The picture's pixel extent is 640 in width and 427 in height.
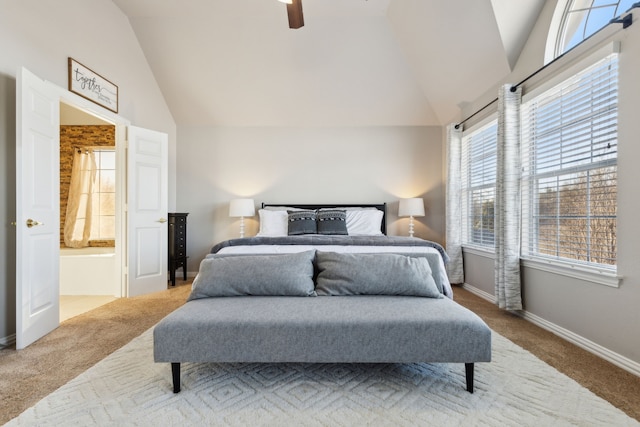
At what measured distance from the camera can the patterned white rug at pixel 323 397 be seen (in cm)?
149

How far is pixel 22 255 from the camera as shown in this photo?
2.37 meters

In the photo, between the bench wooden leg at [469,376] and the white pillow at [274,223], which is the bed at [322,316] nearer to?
the bench wooden leg at [469,376]

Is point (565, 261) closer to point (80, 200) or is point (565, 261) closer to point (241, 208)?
point (241, 208)

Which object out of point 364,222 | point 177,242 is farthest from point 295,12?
point 177,242

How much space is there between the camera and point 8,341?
244cm

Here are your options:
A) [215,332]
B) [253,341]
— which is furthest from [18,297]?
[253,341]

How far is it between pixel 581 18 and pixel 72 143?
699 centimetres

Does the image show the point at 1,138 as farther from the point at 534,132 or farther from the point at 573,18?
the point at 573,18

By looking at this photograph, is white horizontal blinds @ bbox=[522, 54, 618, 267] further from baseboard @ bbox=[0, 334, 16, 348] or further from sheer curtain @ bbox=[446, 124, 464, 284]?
baseboard @ bbox=[0, 334, 16, 348]

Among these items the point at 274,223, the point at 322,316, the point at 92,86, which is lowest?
the point at 322,316

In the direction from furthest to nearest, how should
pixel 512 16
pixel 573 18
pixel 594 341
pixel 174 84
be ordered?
pixel 174 84 → pixel 512 16 → pixel 573 18 → pixel 594 341

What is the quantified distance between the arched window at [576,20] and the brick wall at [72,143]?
20.1 ft

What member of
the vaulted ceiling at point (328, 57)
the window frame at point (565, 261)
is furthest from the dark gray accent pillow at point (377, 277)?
the vaulted ceiling at point (328, 57)

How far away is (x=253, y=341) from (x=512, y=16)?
345 cm
